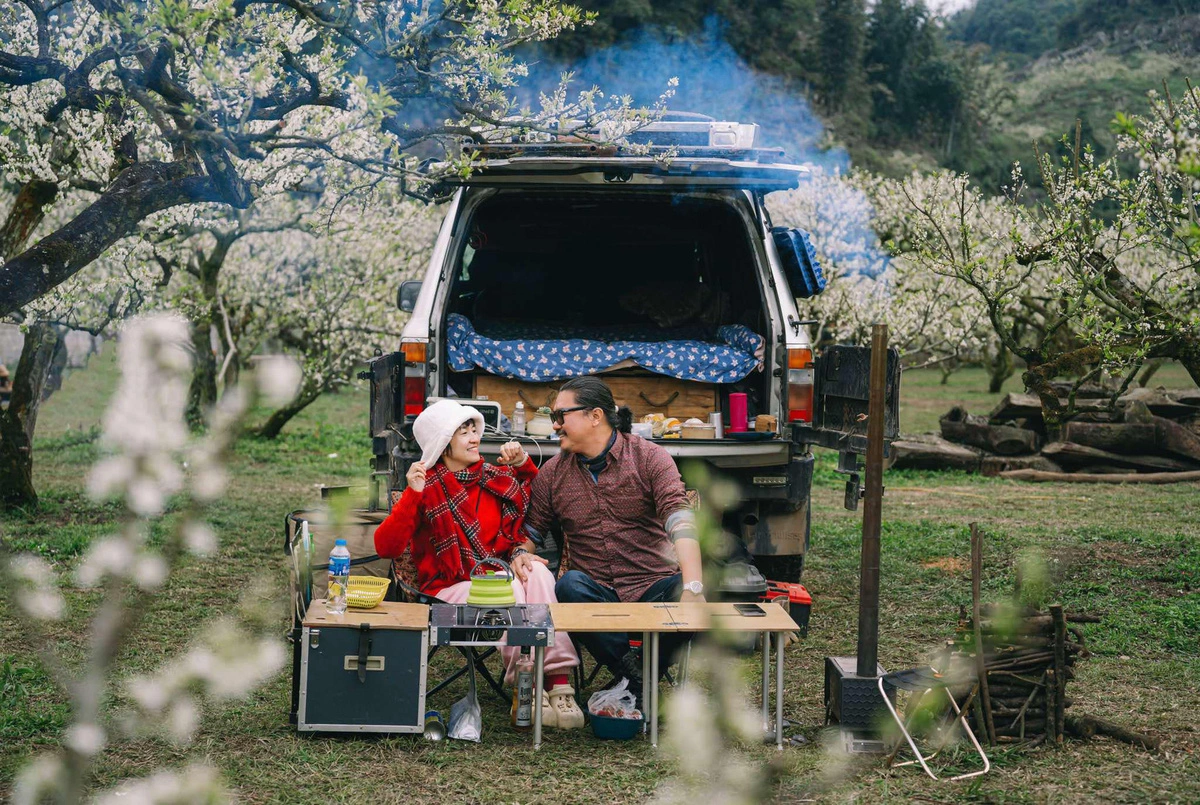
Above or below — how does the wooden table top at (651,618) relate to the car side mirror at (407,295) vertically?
below

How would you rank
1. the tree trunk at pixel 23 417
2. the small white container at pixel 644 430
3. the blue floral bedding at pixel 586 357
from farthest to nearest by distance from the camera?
the tree trunk at pixel 23 417 → the blue floral bedding at pixel 586 357 → the small white container at pixel 644 430

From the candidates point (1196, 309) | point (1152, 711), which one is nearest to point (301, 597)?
point (1152, 711)

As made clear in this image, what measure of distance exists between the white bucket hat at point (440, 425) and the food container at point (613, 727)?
126 centimetres

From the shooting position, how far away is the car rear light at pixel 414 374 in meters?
6.27

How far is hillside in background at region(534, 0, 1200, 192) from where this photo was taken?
40.3 metres

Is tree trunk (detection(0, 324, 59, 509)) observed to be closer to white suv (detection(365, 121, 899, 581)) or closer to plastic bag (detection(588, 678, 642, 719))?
white suv (detection(365, 121, 899, 581))

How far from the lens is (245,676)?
139 centimetres

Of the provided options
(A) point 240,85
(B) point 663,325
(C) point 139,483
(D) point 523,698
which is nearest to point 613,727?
(D) point 523,698

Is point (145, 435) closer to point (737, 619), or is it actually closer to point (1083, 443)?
point (737, 619)

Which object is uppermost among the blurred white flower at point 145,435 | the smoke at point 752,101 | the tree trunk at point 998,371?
the smoke at point 752,101

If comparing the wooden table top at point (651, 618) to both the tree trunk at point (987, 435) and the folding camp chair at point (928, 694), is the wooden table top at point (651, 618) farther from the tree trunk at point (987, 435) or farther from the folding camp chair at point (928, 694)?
the tree trunk at point (987, 435)

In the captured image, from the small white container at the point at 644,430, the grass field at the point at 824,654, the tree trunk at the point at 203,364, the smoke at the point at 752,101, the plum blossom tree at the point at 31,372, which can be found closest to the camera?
the grass field at the point at 824,654

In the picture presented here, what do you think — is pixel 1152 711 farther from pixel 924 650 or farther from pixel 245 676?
pixel 245 676

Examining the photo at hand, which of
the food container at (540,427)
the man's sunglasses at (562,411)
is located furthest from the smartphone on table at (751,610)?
the food container at (540,427)
